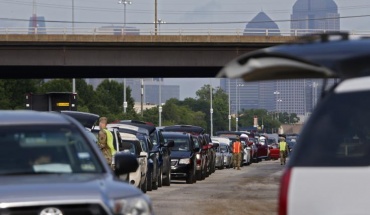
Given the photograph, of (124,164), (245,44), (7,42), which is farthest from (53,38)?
(124,164)

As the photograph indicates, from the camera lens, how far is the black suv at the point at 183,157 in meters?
38.8

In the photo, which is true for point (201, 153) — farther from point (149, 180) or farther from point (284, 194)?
point (284, 194)

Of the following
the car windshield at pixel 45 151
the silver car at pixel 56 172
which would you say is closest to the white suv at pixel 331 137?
the silver car at pixel 56 172

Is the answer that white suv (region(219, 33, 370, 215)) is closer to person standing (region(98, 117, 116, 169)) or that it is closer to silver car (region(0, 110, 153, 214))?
silver car (region(0, 110, 153, 214))

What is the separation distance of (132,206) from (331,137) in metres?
1.80

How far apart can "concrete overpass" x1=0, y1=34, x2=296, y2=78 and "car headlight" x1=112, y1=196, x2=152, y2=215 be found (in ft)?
175

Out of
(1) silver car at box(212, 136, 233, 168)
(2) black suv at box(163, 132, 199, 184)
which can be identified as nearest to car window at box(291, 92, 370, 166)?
(2) black suv at box(163, 132, 199, 184)

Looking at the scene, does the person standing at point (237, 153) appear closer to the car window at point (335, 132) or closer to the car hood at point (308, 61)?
the car hood at point (308, 61)

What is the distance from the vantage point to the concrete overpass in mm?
63062

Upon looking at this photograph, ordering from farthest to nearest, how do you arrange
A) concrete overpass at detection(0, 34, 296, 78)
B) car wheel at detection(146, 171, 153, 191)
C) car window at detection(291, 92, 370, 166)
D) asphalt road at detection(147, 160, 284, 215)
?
concrete overpass at detection(0, 34, 296, 78) → car wheel at detection(146, 171, 153, 191) → asphalt road at detection(147, 160, 284, 215) → car window at detection(291, 92, 370, 166)

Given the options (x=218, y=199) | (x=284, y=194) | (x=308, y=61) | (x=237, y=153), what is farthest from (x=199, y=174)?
(x=308, y=61)

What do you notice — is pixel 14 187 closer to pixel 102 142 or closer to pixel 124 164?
pixel 124 164

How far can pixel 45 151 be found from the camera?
11.1m

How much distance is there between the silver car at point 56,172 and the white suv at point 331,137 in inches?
59.0
